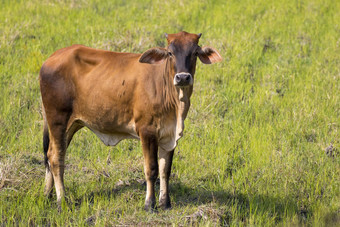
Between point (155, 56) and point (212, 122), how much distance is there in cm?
212

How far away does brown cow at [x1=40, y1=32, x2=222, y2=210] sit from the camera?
5031mm

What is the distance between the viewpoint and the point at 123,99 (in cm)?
520

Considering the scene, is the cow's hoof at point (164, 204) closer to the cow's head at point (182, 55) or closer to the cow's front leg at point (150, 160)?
the cow's front leg at point (150, 160)

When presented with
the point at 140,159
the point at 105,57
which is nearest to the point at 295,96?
the point at 140,159

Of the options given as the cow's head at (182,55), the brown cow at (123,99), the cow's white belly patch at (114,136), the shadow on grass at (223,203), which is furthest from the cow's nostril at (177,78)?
the shadow on grass at (223,203)

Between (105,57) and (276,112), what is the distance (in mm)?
2834

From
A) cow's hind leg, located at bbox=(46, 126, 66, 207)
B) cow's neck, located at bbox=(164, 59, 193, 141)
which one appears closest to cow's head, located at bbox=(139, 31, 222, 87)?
cow's neck, located at bbox=(164, 59, 193, 141)

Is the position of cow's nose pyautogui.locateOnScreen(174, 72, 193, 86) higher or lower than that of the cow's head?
lower

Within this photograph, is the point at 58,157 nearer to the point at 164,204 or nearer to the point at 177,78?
the point at 164,204

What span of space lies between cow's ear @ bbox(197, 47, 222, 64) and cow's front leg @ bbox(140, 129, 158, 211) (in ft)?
2.70

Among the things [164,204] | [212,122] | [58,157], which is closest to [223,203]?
[164,204]

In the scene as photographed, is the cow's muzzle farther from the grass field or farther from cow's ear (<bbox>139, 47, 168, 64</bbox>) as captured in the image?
the grass field

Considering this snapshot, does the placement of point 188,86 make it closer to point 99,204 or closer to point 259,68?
point 99,204

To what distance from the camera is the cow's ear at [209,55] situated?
501 cm
